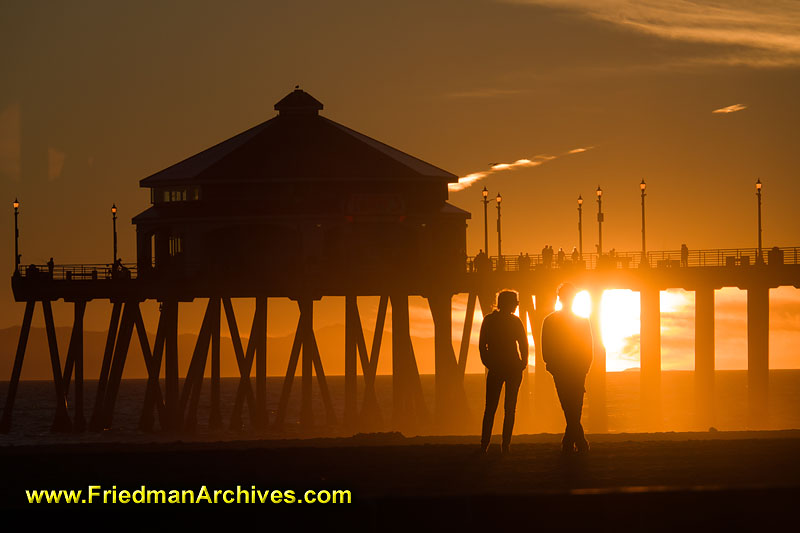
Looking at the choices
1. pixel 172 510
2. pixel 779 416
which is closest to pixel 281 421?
pixel 172 510

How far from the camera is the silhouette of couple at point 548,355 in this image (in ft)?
68.6

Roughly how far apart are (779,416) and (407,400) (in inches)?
2430

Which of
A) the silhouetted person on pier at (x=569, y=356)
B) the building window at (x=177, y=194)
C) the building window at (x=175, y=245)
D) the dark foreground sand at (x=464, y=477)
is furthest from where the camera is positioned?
the building window at (x=175, y=245)

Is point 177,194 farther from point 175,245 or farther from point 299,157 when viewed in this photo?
point 299,157

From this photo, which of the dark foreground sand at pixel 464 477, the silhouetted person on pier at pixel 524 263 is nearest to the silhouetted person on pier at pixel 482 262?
the silhouetted person on pier at pixel 524 263

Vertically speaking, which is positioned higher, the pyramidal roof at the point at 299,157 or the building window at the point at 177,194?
the pyramidal roof at the point at 299,157

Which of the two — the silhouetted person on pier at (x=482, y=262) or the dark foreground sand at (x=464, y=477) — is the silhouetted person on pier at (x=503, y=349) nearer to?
the dark foreground sand at (x=464, y=477)

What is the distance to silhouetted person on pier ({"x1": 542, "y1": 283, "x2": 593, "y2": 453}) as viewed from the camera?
2109 centimetres

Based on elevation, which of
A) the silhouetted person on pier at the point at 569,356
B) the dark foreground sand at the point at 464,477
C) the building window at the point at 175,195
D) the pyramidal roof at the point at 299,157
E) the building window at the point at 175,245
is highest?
the pyramidal roof at the point at 299,157

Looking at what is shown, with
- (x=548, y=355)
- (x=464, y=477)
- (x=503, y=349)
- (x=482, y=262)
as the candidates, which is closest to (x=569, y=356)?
(x=548, y=355)

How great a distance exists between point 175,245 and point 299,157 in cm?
573

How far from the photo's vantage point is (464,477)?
18969 mm

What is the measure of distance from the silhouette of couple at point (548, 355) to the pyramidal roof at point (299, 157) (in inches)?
1395

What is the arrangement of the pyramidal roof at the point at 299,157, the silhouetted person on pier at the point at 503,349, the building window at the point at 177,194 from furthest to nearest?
the building window at the point at 177,194 → the pyramidal roof at the point at 299,157 → the silhouetted person on pier at the point at 503,349
